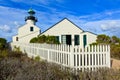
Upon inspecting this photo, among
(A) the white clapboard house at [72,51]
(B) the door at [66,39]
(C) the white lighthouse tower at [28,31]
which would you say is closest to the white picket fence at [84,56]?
(A) the white clapboard house at [72,51]

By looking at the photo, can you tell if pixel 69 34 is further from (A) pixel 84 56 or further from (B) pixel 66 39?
(A) pixel 84 56

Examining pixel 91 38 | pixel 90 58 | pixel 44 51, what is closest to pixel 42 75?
pixel 90 58

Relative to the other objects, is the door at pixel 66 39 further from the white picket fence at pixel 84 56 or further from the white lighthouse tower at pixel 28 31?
the white picket fence at pixel 84 56

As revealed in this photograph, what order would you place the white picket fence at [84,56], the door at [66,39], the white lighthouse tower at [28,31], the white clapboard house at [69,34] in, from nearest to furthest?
the white picket fence at [84,56] < the white clapboard house at [69,34] < the door at [66,39] < the white lighthouse tower at [28,31]

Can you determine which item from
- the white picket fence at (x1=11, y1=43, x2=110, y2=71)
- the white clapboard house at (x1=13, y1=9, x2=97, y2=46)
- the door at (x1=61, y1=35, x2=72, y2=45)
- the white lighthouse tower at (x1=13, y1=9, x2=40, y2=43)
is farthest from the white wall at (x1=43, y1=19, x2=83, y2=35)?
the white picket fence at (x1=11, y1=43, x2=110, y2=71)

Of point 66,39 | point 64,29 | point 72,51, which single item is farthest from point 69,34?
point 72,51

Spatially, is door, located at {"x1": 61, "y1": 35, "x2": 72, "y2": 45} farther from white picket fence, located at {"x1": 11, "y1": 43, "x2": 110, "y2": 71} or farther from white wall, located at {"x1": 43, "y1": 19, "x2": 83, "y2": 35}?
white picket fence, located at {"x1": 11, "y1": 43, "x2": 110, "y2": 71}

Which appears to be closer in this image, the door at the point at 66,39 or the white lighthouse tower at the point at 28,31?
the door at the point at 66,39

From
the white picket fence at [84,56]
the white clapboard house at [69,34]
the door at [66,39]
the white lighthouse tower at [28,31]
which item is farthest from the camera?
the white lighthouse tower at [28,31]

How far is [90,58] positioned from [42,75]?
→ 23.9ft

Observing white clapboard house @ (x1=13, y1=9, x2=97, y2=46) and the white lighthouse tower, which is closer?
white clapboard house @ (x1=13, y1=9, x2=97, y2=46)

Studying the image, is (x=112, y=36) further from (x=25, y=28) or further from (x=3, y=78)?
(x=3, y=78)

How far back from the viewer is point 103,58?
40.2ft

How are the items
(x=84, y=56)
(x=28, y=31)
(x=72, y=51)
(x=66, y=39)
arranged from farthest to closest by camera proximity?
(x=28, y=31) < (x=66, y=39) < (x=84, y=56) < (x=72, y=51)
